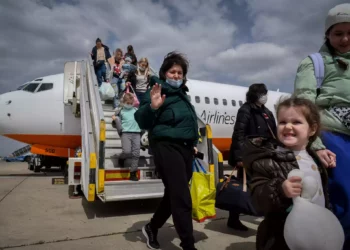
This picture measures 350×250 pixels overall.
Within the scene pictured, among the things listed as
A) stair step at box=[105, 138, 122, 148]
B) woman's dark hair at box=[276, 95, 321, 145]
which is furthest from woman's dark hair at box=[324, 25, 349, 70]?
stair step at box=[105, 138, 122, 148]

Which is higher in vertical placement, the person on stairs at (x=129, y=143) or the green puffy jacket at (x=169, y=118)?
the green puffy jacket at (x=169, y=118)

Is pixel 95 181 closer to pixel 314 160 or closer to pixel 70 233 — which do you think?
pixel 70 233

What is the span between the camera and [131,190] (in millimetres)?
4090

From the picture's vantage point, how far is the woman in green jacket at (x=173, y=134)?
2.48m

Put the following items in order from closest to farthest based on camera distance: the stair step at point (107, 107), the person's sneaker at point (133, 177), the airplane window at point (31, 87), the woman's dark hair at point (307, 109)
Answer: the woman's dark hair at point (307, 109)
the person's sneaker at point (133, 177)
the stair step at point (107, 107)
the airplane window at point (31, 87)

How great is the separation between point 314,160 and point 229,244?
1.83 m

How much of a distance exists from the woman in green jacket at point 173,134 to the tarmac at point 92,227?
0.68m

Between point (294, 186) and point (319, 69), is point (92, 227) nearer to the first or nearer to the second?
point (294, 186)

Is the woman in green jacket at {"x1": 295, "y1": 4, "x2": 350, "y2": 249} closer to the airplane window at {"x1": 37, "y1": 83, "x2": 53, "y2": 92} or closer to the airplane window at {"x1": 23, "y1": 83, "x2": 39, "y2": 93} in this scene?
the airplane window at {"x1": 37, "y1": 83, "x2": 53, "y2": 92}

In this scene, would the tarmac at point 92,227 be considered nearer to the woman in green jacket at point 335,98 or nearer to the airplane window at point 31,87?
the woman in green jacket at point 335,98

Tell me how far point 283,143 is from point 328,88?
0.62 m

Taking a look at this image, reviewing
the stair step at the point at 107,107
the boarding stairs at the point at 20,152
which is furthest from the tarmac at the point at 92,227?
the boarding stairs at the point at 20,152

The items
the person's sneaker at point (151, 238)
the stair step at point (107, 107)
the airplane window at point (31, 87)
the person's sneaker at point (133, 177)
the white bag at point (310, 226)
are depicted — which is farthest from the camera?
the airplane window at point (31, 87)

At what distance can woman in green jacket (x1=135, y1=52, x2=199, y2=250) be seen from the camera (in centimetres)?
248
